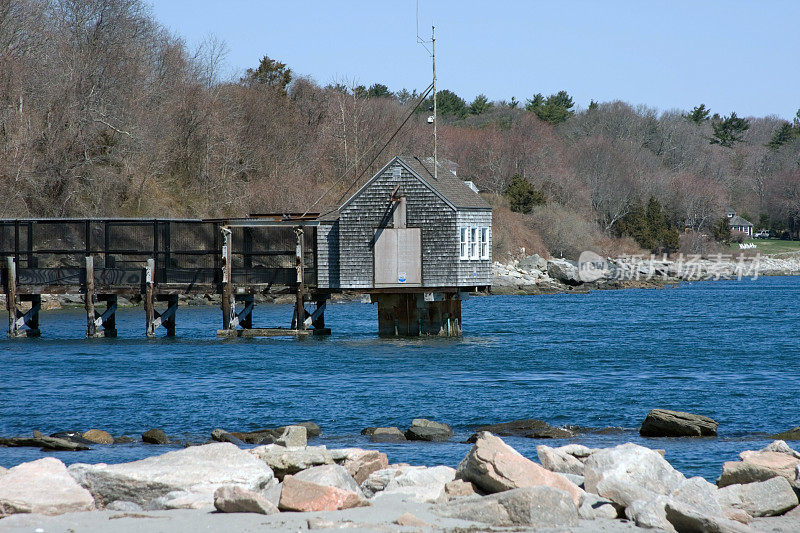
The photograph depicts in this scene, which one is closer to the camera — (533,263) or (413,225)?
(413,225)

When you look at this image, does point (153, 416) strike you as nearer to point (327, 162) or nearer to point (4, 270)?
point (4, 270)

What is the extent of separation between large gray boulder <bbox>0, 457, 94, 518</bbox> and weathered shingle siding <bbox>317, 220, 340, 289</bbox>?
2341 cm

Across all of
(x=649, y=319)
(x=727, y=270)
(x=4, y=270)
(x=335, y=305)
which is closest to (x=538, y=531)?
(x=4, y=270)

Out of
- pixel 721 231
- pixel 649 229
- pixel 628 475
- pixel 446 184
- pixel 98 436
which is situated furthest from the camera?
pixel 721 231

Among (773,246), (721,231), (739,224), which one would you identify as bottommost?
(773,246)

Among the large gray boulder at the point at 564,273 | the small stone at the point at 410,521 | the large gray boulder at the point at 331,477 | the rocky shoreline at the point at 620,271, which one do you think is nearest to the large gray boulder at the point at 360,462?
the large gray boulder at the point at 331,477

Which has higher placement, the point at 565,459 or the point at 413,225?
the point at 413,225

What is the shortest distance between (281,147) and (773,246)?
8031 cm

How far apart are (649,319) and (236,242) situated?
2399cm

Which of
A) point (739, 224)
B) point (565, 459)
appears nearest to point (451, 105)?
point (739, 224)

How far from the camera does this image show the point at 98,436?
18.6m

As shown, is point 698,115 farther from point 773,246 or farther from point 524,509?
point 524,509

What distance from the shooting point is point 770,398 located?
24000mm

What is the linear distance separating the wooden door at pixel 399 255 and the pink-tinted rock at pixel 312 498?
23221 millimetres
